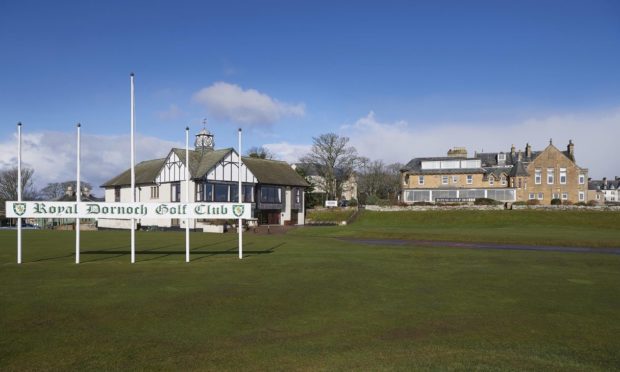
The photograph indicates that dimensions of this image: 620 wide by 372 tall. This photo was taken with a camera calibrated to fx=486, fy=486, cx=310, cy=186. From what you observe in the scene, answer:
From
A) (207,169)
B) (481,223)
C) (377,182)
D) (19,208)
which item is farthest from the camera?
(377,182)

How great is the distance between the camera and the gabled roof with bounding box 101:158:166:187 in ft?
201

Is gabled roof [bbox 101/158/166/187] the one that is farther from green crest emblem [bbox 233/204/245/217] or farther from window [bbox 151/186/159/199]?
green crest emblem [bbox 233/204/245/217]

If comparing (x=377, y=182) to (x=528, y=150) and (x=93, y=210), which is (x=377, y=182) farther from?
(x=93, y=210)

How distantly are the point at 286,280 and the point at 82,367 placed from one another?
29.1 ft

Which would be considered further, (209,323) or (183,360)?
(209,323)

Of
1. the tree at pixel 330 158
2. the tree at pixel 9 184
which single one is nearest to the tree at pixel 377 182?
the tree at pixel 330 158

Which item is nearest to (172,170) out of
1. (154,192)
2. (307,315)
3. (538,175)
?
(154,192)

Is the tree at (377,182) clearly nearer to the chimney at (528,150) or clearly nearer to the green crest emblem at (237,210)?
the chimney at (528,150)

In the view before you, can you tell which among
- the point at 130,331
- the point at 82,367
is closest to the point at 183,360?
the point at 82,367

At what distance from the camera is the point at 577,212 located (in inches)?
2238

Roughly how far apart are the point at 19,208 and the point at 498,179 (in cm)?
7083

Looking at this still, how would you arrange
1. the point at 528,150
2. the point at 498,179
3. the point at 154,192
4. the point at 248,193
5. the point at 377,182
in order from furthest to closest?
the point at 377,182, the point at 528,150, the point at 498,179, the point at 154,192, the point at 248,193

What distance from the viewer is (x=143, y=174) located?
63781 mm

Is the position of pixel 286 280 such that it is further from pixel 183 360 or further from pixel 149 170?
pixel 149 170
